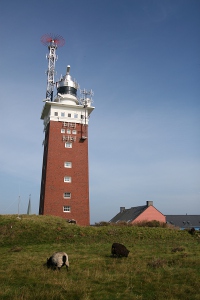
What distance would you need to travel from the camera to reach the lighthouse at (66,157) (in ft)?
142

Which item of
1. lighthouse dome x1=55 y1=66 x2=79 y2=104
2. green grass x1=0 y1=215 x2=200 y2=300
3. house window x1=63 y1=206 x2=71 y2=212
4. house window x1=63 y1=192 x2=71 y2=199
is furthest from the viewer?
lighthouse dome x1=55 y1=66 x2=79 y2=104

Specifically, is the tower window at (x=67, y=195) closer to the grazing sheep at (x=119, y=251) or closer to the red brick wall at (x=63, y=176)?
the red brick wall at (x=63, y=176)

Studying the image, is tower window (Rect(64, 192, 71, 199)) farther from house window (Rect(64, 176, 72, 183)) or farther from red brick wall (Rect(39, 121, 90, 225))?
house window (Rect(64, 176, 72, 183))

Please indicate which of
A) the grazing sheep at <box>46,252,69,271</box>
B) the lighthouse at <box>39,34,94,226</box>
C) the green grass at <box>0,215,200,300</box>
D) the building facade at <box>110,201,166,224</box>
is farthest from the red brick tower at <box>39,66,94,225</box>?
the grazing sheep at <box>46,252,69,271</box>

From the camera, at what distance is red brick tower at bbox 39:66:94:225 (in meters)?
43.3

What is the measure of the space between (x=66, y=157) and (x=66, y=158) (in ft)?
0.54

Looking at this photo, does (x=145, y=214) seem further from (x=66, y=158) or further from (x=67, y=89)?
(x=67, y=89)

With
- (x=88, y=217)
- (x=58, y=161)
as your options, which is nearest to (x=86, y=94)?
(x=58, y=161)

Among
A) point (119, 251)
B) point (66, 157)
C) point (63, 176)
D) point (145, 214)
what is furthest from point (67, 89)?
point (119, 251)

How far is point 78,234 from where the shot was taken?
2864 cm

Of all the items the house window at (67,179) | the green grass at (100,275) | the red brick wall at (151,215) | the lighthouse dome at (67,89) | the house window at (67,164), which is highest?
the lighthouse dome at (67,89)

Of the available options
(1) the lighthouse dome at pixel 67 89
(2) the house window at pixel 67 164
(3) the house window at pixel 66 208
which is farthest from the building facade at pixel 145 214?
(1) the lighthouse dome at pixel 67 89

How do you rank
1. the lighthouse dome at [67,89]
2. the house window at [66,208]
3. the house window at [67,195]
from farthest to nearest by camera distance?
1. the lighthouse dome at [67,89]
2. the house window at [67,195]
3. the house window at [66,208]

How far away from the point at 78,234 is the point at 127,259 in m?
11.9
